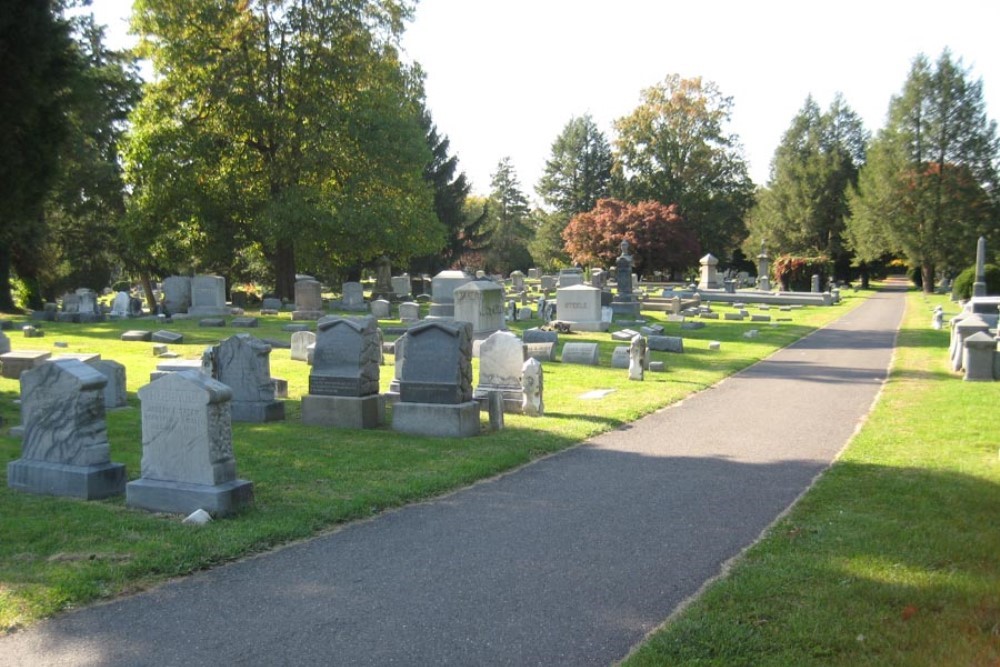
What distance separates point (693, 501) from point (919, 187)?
53161mm

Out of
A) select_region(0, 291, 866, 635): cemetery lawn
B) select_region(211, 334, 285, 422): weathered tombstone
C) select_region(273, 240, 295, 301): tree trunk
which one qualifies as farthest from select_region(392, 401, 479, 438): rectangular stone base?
select_region(273, 240, 295, 301): tree trunk

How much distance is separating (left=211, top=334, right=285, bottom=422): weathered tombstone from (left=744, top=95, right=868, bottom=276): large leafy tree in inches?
2358

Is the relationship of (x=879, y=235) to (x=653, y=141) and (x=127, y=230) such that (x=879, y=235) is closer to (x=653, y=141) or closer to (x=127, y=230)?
(x=653, y=141)

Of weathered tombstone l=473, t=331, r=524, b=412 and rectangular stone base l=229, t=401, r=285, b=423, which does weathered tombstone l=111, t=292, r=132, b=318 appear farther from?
weathered tombstone l=473, t=331, r=524, b=412

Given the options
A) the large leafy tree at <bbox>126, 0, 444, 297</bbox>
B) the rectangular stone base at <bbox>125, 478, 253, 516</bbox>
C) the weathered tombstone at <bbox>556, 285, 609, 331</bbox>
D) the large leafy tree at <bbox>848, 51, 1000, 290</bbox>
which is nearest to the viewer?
the rectangular stone base at <bbox>125, 478, 253, 516</bbox>

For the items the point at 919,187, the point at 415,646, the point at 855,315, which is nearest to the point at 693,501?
the point at 415,646

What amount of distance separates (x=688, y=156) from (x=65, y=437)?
65.4 m

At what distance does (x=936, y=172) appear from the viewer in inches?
2077

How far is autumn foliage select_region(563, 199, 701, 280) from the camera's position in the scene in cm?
5641

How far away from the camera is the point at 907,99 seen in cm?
5469

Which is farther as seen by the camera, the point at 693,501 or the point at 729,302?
the point at 729,302

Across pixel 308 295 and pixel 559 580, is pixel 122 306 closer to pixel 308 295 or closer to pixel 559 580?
pixel 308 295

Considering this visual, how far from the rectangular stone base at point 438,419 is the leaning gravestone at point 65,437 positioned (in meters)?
3.76

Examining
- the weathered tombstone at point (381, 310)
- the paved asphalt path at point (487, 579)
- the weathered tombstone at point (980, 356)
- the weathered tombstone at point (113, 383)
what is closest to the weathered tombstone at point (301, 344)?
the weathered tombstone at point (113, 383)
